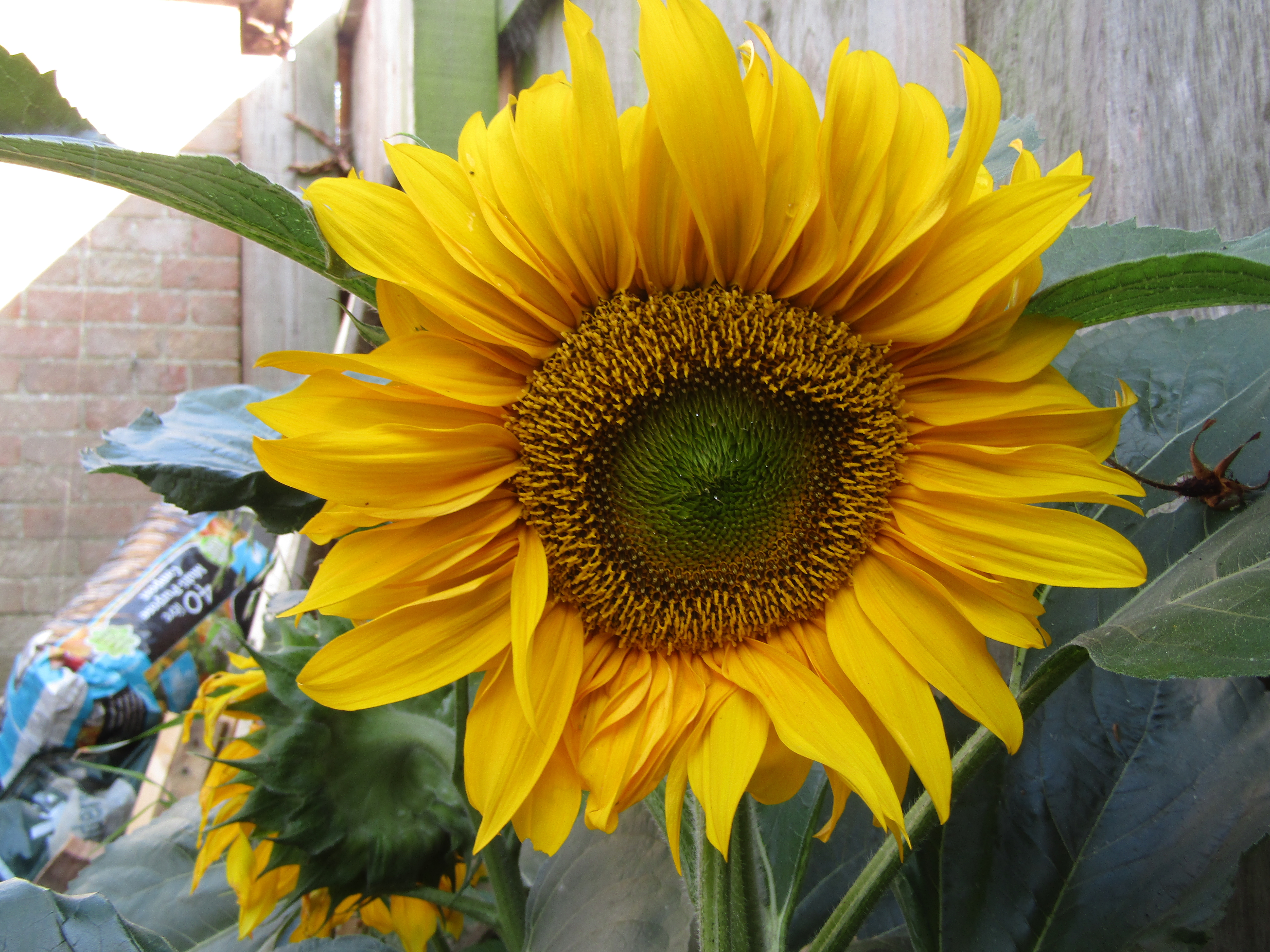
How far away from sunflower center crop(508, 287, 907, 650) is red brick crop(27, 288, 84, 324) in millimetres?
2757

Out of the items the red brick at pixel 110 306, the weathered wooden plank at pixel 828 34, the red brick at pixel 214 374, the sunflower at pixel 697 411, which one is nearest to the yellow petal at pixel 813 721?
the sunflower at pixel 697 411

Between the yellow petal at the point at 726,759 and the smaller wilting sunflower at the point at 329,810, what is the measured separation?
257mm

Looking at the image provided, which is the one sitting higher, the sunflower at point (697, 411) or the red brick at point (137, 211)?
the red brick at point (137, 211)

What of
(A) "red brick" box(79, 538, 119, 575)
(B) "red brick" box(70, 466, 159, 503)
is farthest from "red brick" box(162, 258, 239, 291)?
(A) "red brick" box(79, 538, 119, 575)

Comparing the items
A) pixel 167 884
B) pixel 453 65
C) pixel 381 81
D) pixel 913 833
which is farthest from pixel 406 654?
pixel 381 81

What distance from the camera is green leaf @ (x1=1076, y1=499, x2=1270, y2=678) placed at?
31cm

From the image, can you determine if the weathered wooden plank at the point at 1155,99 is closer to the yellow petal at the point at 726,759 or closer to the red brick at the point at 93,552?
the yellow petal at the point at 726,759

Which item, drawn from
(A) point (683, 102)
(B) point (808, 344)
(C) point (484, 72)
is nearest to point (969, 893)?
(B) point (808, 344)

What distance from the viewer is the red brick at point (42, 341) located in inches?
103

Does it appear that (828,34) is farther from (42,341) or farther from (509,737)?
(42,341)

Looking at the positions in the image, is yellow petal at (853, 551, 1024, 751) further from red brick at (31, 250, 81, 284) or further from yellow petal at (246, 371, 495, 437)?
red brick at (31, 250, 81, 284)

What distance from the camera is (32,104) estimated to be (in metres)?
0.39

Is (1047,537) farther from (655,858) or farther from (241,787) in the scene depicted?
(241,787)

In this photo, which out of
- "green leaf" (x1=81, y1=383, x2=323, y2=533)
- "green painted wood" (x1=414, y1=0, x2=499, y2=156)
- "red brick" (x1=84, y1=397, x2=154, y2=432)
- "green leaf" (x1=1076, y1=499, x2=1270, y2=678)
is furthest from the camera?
"red brick" (x1=84, y1=397, x2=154, y2=432)
